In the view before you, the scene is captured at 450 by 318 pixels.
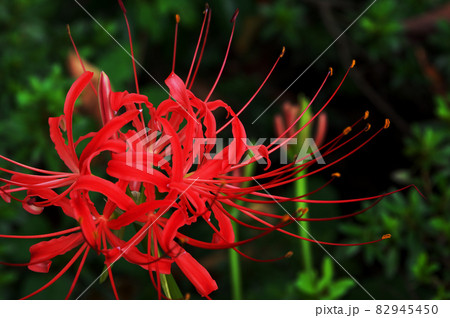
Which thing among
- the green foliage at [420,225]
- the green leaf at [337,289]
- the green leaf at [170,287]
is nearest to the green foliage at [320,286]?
the green leaf at [337,289]

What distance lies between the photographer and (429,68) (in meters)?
1.65

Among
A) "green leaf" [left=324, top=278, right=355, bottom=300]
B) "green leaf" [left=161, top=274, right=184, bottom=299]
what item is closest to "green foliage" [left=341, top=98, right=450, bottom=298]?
"green leaf" [left=324, top=278, right=355, bottom=300]

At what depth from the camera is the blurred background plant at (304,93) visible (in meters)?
1.35

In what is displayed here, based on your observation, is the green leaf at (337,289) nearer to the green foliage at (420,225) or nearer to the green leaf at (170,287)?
the green foliage at (420,225)

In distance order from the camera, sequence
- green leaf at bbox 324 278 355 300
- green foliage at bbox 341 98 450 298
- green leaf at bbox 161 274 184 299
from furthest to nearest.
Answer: green foliage at bbox 341 98 450 298 < green leaf at bbox 324 278 355 300 < green leaf at bbox 161 274 184 299

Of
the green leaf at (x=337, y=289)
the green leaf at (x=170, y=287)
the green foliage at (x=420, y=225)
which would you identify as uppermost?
the green foliage at (x=420, y=225)

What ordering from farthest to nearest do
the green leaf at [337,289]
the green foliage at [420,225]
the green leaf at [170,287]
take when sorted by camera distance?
the green foliage at [420,225], the green leaf at [337,289], the green leaf at [170,287]

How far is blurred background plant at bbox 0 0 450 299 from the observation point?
4.42ft

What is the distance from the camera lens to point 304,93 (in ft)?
6.17

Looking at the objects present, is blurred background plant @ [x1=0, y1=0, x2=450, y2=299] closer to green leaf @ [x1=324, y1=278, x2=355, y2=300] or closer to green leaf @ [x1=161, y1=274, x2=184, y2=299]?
green leaf @ [x1=324, y1=278, x2=355, y2=300]

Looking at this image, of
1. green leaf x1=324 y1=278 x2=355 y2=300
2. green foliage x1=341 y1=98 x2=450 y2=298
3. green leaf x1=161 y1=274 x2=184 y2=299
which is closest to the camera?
green leaf x1=161 y1=274 x2=184 y2=299

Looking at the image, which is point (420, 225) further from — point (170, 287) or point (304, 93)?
point (170, 287)

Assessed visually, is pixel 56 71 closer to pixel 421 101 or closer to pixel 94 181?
pixel 94 181

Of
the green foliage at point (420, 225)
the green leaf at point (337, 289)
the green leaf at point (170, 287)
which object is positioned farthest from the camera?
the green foliage at point (420, 225)
